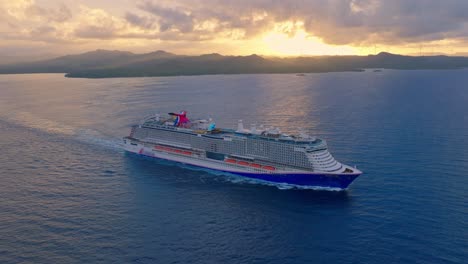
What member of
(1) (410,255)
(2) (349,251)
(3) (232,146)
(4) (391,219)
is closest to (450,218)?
(4) (391,219)

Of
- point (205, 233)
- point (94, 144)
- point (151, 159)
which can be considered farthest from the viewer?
point (94, 144)

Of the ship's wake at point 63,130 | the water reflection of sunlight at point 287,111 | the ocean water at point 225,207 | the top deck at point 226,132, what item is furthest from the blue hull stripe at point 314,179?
the ship's wake at point 63,130

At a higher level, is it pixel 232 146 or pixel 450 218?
pixel 232 146

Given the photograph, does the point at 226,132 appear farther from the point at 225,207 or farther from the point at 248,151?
the point at 225,207

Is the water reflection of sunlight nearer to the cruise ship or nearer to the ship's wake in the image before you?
the cruise ship

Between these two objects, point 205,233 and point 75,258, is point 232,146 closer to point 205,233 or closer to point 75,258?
point 205,233

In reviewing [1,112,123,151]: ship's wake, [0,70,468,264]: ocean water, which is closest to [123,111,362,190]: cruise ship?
[0,70,468,264]: ocean water

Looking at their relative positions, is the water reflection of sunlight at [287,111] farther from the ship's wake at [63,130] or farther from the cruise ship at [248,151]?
the ship's wake at [63,130]

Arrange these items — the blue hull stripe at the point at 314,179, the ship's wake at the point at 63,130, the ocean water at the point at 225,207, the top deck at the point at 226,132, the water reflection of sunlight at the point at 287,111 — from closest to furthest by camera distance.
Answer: the ocean water at the point at 225,207, the blue hull stripe at the point at 314,179, the top deck at the point at 226,132, the ship's wake at the point at 63,130, the water reflection of sunlight at the point at 287,111

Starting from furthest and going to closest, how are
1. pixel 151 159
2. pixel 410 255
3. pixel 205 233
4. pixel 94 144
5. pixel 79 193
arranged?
1. pixel 94 144
2. pixel 151 159
3. pixel 79 193
4. pixel 205 233
5. pixel 410 255
